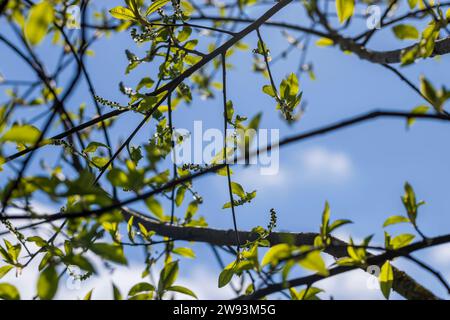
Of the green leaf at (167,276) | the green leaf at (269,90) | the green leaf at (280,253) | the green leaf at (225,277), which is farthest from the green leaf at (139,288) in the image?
the green leaf at (269,90)

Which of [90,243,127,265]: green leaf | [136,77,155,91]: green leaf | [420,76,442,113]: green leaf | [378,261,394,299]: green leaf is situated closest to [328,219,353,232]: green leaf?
[378,261,394,299]: green leaf

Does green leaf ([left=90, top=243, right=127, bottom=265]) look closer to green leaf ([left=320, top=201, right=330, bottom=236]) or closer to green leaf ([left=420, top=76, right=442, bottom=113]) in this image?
green leaf ([left=320, top=201, right=330, bottom=236])

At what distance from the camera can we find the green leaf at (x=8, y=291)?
886 millimetres

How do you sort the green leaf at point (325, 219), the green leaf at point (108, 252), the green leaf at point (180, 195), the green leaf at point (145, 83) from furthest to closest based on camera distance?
the green leaf at point (145, 83) < the green leaf at point (180, 195) < the green leaf at point (325, 219) < the green leaf at point (108, 252)

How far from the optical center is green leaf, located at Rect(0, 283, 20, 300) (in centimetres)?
89

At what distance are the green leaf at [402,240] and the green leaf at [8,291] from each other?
0.77 m

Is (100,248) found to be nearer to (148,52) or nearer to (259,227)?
(259,227)

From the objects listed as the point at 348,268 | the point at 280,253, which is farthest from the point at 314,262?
the point at 348,268

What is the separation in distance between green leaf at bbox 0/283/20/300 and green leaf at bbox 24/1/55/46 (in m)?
0.44

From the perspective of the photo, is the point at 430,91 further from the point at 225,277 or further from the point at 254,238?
the point at 254,238

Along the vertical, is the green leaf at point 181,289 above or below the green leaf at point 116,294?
above

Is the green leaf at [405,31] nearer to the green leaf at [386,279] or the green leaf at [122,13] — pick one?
the green leaf at [386,279]
